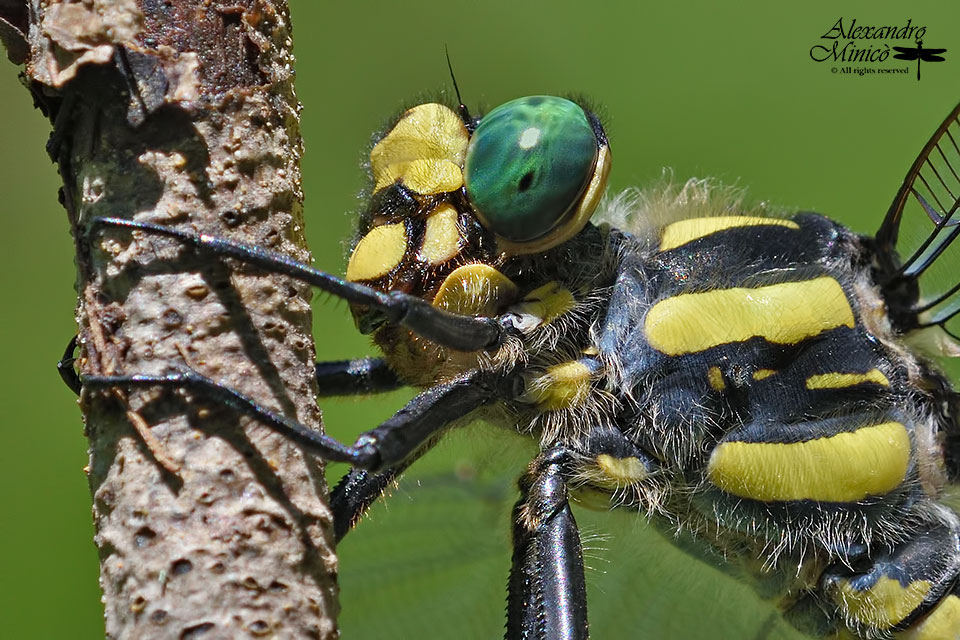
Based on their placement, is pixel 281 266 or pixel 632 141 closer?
pixel 281 266

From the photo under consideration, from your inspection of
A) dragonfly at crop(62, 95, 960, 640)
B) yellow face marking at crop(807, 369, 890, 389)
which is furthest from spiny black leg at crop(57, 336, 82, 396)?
yellow face marking at crop(807, 369, 890, 389)

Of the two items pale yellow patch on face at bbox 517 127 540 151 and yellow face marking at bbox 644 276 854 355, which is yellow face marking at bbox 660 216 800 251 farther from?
pale yellow patch on face at bbox 517 127 540 151

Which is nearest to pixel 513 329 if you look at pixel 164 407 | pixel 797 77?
pixel 164 407

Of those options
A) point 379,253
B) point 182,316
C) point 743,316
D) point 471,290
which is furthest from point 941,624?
point 182,316

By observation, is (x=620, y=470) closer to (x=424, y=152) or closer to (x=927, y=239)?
(x=424, y=152)

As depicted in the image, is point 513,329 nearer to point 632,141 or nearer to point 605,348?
point 605,348

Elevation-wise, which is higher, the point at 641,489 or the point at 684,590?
the point at 641,489
